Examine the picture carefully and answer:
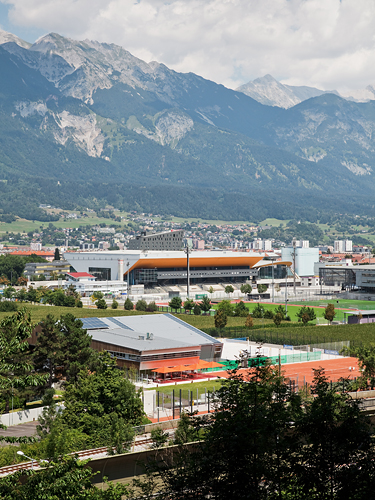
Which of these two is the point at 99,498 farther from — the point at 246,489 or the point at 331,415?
the point at 331,415

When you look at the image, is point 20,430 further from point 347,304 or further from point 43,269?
point 43,269

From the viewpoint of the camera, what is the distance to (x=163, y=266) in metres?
123

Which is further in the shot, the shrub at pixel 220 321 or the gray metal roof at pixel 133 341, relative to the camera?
the shrub at pixel 220 321

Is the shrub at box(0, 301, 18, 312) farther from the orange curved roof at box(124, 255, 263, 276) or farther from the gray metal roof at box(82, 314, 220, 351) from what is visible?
the orange curved roof at box(124, 255, 263, 276)

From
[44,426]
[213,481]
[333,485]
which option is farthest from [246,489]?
[44,426]

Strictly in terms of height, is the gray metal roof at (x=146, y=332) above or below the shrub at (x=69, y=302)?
below

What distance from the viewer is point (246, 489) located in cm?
1315

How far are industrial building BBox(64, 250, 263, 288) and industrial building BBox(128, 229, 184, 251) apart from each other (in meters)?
15.5

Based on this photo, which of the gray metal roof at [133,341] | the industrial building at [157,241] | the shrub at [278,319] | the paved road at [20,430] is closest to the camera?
the paved road at [20,430]

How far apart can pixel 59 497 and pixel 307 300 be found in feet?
319

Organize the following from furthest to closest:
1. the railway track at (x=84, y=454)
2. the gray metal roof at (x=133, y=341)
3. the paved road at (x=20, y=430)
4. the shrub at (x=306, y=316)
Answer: the shrub at (x=306, y=316) < the gray metal roof at (x=133, y=341) < the paved road at (x=20, y=430) < the railway track at (x=84, y=454)

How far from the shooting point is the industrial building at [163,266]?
121 meters

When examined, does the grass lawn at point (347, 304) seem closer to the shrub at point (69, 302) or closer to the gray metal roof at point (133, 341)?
the shrub at point (69, 302)

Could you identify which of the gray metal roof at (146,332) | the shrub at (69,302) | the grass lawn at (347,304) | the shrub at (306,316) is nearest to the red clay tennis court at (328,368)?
the gray metal roof at (146,332)
